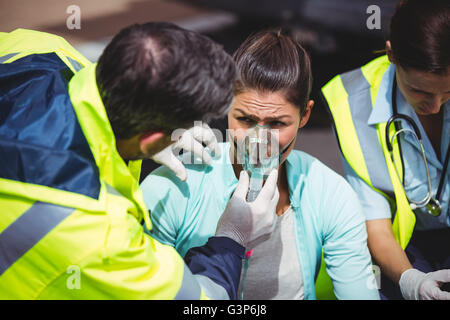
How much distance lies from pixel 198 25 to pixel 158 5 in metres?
0.86

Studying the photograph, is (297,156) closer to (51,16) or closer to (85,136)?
(85,136)

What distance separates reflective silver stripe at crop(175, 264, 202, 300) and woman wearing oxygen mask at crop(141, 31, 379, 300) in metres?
0.37

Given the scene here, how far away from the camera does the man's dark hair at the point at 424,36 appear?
5.74 ft

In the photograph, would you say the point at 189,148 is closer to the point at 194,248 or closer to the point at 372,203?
the point at 194,248

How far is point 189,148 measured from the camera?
1829 mm

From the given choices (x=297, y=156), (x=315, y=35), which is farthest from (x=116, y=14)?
(x=297, y=156)

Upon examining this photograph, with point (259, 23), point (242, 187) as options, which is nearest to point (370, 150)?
point (242, 187)

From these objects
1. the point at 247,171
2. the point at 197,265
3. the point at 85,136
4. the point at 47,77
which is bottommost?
the point at 197,265

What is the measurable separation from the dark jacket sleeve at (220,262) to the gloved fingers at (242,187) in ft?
0.59

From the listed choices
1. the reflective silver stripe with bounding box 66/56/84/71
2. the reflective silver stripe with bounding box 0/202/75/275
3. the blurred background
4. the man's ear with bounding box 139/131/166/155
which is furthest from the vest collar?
the blurred background

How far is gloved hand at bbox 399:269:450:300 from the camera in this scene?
1.78m

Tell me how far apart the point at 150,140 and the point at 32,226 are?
0.37m

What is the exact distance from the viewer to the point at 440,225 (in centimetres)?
210

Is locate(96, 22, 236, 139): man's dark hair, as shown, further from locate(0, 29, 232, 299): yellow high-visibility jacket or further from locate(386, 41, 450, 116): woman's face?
locate(386, 41, 450, 116): woman's face
